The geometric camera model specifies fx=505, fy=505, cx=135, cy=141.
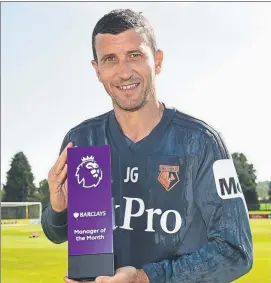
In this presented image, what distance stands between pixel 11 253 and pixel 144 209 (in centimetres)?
1141

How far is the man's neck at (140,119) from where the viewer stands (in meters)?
1.77

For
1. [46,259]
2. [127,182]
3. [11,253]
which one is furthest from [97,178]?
[11,253]

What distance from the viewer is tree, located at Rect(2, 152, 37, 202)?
2453 centimetres

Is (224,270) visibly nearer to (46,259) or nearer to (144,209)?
(144,209)

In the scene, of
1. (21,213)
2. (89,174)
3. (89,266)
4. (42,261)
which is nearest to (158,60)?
(89,174)

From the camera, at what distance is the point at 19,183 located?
A: 25.2m

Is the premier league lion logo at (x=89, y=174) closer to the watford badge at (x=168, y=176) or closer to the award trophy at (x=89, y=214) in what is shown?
the award trophy at (x=89, y=214)

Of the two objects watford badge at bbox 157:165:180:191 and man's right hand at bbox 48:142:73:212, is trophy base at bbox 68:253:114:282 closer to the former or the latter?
man's right hand at bbox 48:142:73:212

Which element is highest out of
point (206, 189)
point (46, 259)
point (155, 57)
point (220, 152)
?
point (155, 57)

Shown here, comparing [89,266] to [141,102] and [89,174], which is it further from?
[141,102]

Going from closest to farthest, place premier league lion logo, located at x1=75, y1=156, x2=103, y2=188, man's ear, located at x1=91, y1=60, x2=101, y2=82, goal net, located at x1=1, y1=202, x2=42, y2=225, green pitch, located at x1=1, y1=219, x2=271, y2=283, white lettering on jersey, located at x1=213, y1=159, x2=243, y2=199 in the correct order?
premier league lion logo, located at x1=75, y1=156, x2=103, y2=188 → white lettering on jersey, located at x1=213, y1=159, x2=243, y2=199 → man's ear, located at x1=91, y1=60, x2=101, y2=82 → green pitch, located at x1=1, y1=219, x2=271, y2=283 → goal net, located at x1=1, y1=202, x2=42, y2=225

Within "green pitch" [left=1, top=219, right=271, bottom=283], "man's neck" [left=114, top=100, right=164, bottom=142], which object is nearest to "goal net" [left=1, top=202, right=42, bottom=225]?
"green pitch" [left=1, top=219, right=271, bottom=283]

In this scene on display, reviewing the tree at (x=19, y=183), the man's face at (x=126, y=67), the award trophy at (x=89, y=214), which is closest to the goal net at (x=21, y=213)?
the tree at (x=19, y=183)

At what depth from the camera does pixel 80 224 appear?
4.86 ft
